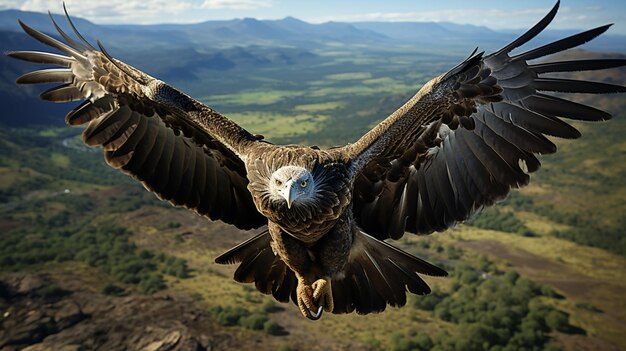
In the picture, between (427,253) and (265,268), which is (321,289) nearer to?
(265,268)

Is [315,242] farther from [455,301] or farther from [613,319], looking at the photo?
[613,319]

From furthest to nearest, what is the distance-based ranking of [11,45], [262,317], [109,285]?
1. [11,45]
2. [109,285]
3. [262,317]

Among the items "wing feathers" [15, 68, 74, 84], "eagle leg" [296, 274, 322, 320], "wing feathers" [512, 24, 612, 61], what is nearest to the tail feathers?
"eagle leg" [296, 274, 322, 320]

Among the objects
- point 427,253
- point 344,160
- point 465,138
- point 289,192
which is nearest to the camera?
point 289,192

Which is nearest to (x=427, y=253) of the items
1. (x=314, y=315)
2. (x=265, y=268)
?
(x=265, y=268)

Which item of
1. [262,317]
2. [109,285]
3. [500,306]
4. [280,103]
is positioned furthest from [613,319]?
[280,103]

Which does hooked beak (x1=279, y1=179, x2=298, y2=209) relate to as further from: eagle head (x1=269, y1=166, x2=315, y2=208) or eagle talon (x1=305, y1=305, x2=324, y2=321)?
eagle talon (x1=305, y1=305, x2=324, y2=321)

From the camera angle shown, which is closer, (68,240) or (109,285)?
(109,285)
